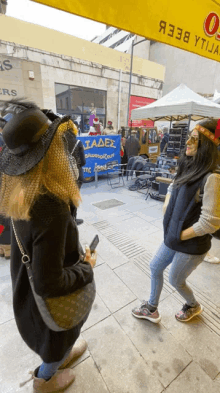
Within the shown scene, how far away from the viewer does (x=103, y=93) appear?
49.3 feet

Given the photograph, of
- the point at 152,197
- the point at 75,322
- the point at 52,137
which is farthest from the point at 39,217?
the point at 152,197

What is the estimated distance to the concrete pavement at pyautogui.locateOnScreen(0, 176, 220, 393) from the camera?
60.3 inches

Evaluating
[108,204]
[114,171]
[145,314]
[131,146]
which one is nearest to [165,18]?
[145,314]

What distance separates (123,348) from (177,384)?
1.63 feet

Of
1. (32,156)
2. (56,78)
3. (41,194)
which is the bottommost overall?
(41,194)

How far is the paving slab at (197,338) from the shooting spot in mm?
1665

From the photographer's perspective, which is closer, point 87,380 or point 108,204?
point 87,380

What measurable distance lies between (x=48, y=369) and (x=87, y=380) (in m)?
0.52

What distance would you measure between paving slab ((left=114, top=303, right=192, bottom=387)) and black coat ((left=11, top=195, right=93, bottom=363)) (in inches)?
38.2

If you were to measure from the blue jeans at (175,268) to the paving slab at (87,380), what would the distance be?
0.78 meters

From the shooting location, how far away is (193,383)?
1530 mm

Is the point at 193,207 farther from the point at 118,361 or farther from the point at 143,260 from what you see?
the point at 143,260

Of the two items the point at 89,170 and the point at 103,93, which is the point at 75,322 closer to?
the point at 89,170

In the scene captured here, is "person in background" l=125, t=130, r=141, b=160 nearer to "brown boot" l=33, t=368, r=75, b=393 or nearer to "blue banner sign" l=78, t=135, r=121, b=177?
"blue banner sign" l=78, t=135, r=121, b=177
